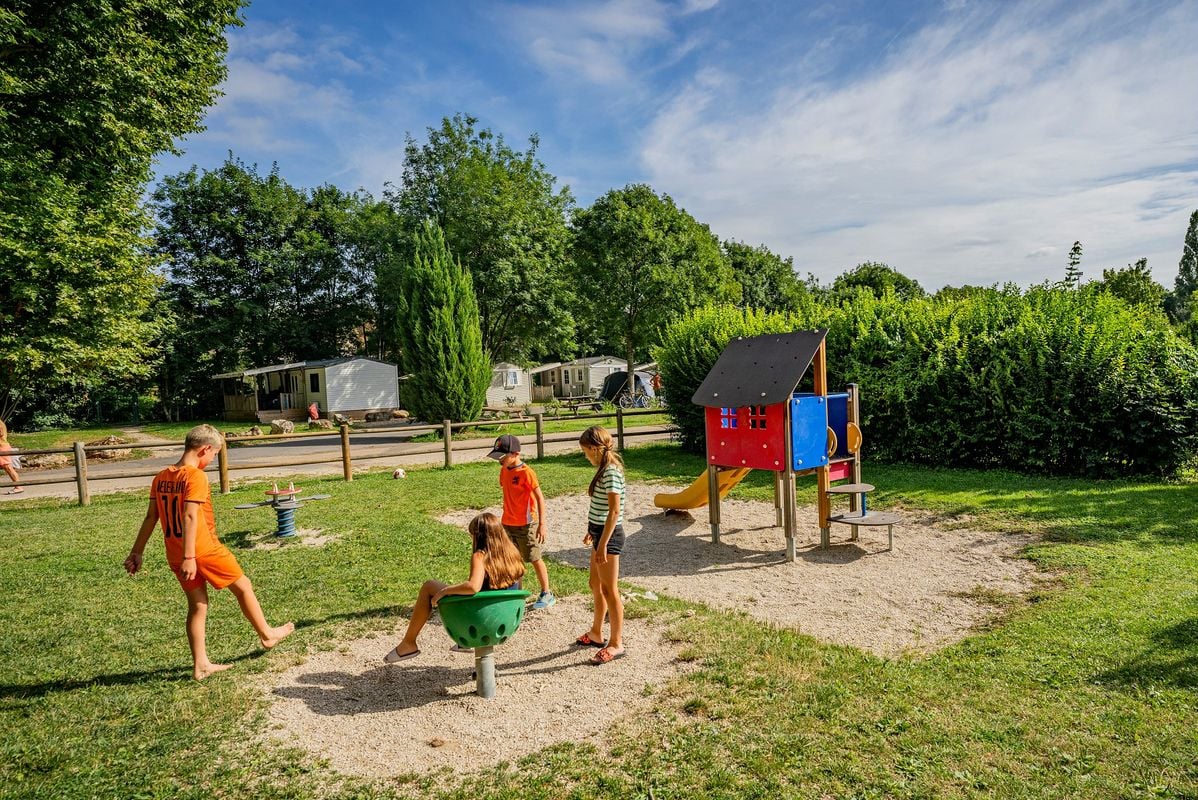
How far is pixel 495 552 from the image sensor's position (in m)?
4.44

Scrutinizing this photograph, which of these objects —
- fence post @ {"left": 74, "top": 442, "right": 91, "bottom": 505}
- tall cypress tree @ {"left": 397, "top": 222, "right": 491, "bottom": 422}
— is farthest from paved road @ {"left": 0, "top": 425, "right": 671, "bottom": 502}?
tall cypress tree @ {"left": 397, "top": 222, "right": 491, "bottom": 422}

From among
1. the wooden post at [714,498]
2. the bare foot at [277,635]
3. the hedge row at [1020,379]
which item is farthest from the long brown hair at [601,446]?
the hedge row at [1020,379]

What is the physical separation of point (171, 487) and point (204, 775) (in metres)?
1.97

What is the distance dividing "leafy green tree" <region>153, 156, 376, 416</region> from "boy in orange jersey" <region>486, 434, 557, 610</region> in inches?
1650

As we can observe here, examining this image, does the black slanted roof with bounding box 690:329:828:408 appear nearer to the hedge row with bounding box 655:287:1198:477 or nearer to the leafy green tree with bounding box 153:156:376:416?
the hedge row with bounding box 655:287:1198:477

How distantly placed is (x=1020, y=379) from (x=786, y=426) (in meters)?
7.14

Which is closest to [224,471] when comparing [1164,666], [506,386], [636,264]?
[1164,666]

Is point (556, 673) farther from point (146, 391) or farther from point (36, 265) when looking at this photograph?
point (146, 391)

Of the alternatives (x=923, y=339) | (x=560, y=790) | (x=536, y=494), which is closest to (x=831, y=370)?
(x=923, y=339)

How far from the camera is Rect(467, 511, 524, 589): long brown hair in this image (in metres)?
4.42

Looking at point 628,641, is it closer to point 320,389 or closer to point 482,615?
point 482,615

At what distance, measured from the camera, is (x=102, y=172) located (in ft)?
57.8

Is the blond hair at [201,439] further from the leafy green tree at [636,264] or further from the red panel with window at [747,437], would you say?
the leafy green tree at [636,264]

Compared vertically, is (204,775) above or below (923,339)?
below
